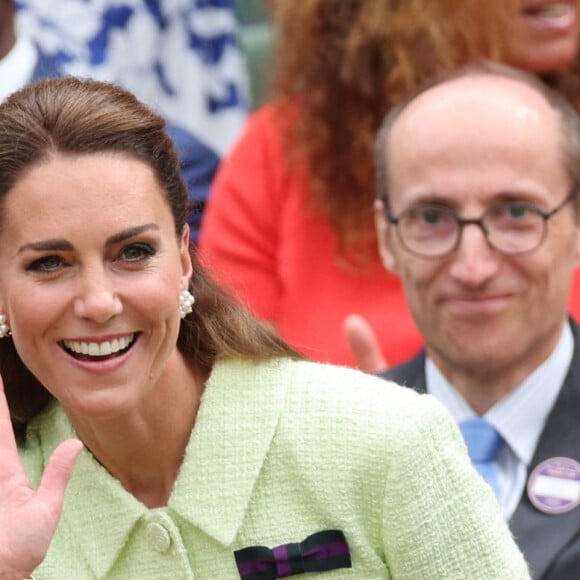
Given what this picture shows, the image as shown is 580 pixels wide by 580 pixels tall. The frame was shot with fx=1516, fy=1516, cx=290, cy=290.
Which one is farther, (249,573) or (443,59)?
(443,59)

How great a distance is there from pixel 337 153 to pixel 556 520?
1221 mm

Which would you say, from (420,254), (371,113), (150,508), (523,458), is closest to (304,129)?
(371,113)

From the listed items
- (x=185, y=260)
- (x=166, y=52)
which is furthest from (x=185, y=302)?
(x=166, y=52)

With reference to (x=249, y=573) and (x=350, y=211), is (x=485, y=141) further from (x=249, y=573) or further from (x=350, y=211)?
(x=249, y=573)

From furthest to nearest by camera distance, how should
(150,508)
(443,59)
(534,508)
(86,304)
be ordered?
1. (443,59)
2. (534,508)
3. (150,508)
4. (86,304)

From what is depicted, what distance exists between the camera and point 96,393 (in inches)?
88.7

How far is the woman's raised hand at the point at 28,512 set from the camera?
2.15 meters

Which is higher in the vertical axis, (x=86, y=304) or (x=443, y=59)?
(x=443, y=59)

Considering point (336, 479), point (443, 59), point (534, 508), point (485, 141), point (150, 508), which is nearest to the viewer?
point (336, 479)

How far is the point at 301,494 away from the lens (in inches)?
93.0

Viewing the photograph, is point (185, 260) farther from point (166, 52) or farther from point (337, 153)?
point (166, 52)

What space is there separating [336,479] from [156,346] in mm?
344

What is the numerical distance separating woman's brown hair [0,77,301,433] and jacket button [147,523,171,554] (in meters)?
0.29

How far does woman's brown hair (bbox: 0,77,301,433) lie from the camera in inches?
86.8
